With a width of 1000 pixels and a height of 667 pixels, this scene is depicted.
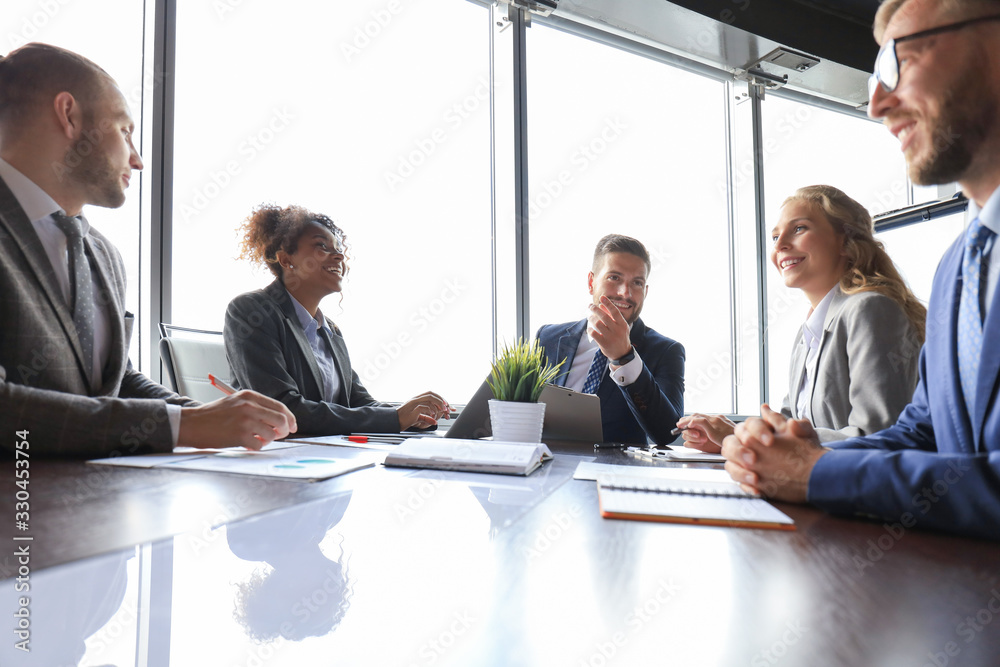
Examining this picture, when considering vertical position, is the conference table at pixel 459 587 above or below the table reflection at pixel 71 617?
below

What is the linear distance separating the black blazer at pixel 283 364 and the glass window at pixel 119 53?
0.88m

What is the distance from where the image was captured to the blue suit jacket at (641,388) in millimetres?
2191

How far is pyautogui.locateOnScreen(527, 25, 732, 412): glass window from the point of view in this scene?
4.04m

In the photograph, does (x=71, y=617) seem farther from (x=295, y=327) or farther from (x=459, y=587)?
(x=295, y=327)

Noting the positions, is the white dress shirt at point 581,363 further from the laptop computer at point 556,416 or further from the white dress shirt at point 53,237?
the white dress shirt at point 53,237

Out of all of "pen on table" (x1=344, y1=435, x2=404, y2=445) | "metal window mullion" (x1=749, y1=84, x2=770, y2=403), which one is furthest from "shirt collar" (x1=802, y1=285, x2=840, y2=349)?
"metal window mullion" (x1=749, y1=84, x2=770, y2=403)

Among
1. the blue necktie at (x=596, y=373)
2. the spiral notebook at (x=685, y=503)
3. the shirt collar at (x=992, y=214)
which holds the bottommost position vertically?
the spiral notebook at (x=685, y=503)

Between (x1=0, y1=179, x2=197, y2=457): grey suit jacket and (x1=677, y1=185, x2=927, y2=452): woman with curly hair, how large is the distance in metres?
1.36

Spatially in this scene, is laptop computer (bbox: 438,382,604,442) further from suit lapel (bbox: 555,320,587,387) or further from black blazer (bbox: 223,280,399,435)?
suit lapel (bbox: 555,320,587,387)

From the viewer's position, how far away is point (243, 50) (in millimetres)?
3285

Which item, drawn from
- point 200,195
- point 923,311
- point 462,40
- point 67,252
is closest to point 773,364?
point 923,311

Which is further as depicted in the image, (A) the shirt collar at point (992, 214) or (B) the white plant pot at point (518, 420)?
(B) the white plant pot at point (518, 420)

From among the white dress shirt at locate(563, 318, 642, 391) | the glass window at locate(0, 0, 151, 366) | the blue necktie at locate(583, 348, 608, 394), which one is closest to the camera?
the blue necktie at locate(583, 348, 608, 394)

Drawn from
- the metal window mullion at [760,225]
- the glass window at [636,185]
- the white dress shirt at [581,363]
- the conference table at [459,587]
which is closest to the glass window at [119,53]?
the white dress shirt at [581,363]
